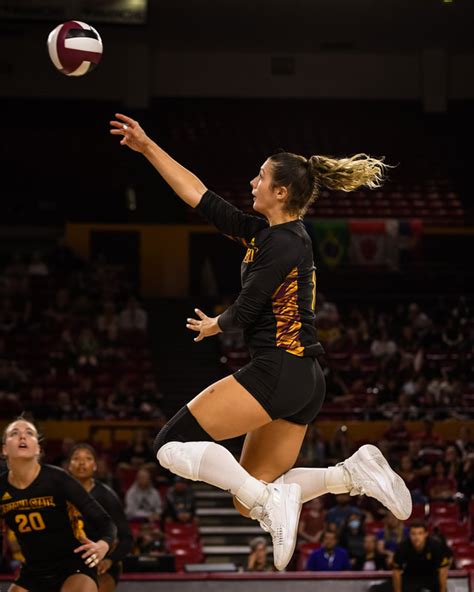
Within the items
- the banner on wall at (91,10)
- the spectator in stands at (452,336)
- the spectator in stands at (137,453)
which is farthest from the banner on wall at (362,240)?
the spectator in stands at (137,453)

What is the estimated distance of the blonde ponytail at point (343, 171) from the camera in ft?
15.6

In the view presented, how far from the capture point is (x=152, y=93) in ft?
76.6

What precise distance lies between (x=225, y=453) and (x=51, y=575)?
1.85 meters

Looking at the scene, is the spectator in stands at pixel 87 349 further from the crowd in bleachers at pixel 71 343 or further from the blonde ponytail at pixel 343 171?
the blonde ponytail at pixel 343 171

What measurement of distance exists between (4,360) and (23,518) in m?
10.7

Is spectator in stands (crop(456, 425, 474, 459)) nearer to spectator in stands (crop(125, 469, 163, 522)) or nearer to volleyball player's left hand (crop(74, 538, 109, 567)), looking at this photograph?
spectator in stands (crop(125, 469, 163, 522))

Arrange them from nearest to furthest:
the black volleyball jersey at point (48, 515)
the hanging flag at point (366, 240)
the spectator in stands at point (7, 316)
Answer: the black volleyball jersey at point (48, 515) < the spectator in stands at point (7, 316) < the hanging flag at point (366, 240)

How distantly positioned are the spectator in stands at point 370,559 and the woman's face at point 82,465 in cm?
455

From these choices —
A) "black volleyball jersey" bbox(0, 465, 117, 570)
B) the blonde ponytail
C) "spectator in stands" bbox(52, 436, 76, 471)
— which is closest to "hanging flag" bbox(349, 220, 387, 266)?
"spectator in stands" bbox(52, 436, 76, 471)

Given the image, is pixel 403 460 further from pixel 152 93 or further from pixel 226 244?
pixel 152 93

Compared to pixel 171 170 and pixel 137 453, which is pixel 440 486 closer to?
pixel 137 453

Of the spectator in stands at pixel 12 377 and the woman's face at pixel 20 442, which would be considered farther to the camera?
the spectator in stands at pixel 12 377

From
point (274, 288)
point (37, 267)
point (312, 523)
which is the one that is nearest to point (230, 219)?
point (274, 288)

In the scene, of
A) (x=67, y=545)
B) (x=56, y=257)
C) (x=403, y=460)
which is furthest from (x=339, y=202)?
(x=67, y=545)
